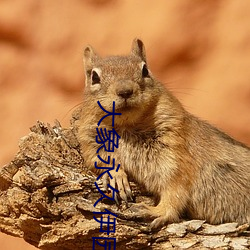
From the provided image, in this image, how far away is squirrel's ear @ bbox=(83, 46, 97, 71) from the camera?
5.38 feet

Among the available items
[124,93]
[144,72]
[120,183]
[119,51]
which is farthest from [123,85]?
[119,51]

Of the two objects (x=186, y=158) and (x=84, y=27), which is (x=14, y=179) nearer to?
(x=186, y=158)

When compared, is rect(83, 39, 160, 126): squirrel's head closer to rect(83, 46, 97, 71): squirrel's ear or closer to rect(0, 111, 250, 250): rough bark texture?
rect(83, 46, 97, 71): squirrel's ear

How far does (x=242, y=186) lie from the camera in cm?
159

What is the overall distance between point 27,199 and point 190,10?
1274 mm

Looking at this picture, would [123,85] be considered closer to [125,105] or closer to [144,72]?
[125,105]

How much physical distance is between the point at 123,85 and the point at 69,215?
0.37 metres

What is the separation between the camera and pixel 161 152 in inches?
58.9

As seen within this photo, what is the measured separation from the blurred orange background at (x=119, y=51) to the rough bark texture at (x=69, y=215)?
3.03 feet

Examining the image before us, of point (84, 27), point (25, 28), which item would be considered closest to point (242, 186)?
point (84, 27)

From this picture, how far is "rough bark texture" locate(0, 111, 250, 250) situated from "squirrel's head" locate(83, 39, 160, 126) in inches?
→ 8.5

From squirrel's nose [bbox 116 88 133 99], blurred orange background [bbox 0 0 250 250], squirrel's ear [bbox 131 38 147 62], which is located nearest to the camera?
squirrel's nose [bbox 116 88 133 99]

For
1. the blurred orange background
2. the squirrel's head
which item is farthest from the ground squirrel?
the blurred orange background

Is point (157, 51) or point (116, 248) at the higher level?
point (157, 51)
